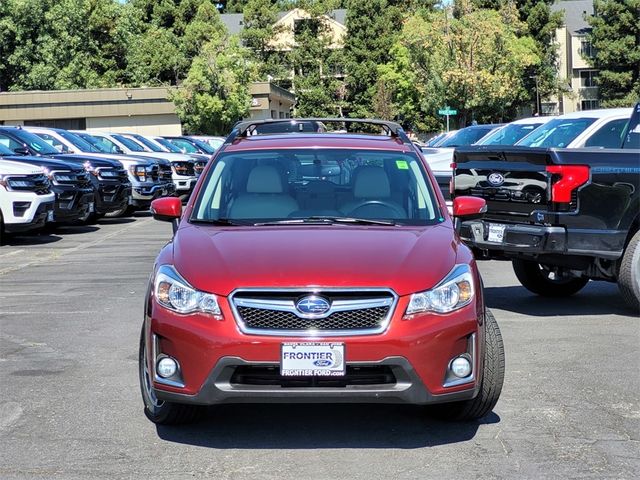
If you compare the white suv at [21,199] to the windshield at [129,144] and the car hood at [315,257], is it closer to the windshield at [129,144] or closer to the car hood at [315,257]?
the windshield at [129,144]

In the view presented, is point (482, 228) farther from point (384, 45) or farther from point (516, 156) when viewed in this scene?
point (384, 45)

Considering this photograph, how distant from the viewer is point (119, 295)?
10969 millimetres

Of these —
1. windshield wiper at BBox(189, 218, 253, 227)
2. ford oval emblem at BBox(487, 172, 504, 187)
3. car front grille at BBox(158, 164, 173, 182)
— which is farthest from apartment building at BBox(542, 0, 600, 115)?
windshield wiper at BBox(189, 218, 253, 227)

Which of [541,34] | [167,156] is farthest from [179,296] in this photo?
[541,34]

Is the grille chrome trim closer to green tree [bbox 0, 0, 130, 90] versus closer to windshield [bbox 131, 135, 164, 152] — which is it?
windshield [bbox 131, 135, 164, 152]

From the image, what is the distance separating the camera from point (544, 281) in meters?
10.8

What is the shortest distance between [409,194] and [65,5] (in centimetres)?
6507

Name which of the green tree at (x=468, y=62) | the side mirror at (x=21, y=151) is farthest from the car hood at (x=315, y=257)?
the green tree at (x=468, y=62)

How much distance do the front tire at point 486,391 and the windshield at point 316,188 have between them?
857 mm

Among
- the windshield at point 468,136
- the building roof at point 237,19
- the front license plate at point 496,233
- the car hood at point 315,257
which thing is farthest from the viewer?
the building roof at point 237,19

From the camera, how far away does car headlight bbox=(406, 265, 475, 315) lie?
5066 mm

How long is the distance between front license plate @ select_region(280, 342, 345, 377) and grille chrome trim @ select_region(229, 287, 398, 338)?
0.06 m

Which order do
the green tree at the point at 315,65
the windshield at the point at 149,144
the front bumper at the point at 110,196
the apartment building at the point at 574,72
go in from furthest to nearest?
the green tree at the point at 315,65 < the apartment building at the point at 574,72 < the windshield at the point at 149,144 < the front bumper at the point at 110,196

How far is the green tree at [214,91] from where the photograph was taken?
59.8 meters
